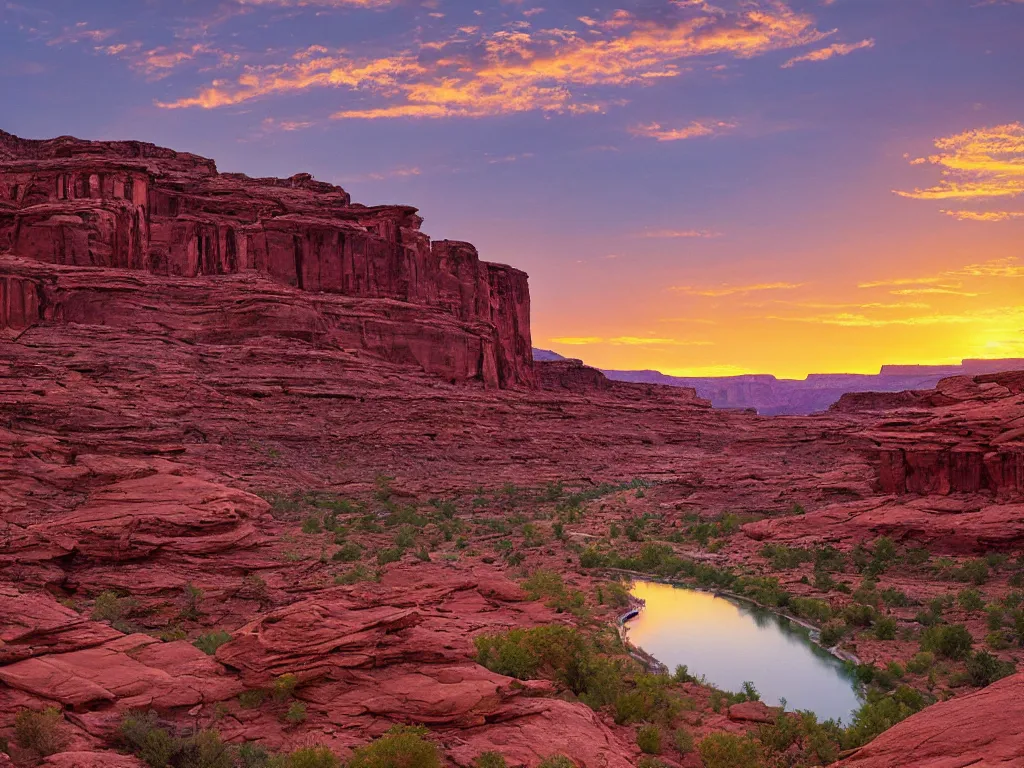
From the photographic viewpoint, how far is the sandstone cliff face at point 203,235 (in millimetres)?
42656

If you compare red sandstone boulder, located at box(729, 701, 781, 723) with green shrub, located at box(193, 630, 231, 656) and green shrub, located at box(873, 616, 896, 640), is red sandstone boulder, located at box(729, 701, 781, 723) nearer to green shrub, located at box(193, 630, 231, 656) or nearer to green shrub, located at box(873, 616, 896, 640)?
green shrub, located at box(873, 616, 896, 640)

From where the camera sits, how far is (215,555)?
742 inches

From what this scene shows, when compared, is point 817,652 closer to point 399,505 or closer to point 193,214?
point 399,505

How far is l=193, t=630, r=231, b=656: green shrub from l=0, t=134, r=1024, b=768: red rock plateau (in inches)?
6.2

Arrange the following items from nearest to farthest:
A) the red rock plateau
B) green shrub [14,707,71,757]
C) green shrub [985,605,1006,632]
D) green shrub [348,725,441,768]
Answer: green shrub [14,707,71,757]
green shrub [348,725,441,768]
the red rock plateau
green shrub [985,605,1006,632]

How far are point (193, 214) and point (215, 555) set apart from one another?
39.6 m

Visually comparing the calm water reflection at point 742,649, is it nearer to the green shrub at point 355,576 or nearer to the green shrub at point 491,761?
the green shrub at point 355,576

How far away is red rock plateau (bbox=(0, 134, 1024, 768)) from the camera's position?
9.94 m

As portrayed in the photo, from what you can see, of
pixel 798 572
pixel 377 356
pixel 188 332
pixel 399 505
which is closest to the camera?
pixel 798 572

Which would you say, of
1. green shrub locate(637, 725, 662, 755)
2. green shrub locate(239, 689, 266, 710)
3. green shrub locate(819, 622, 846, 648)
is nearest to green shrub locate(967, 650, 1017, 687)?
green shrub locate(819, 622, 846, 648)

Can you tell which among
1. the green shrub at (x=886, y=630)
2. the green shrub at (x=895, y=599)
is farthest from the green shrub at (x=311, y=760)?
the green shrub at (x=895, y=599)

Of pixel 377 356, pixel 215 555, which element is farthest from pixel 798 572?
pixel 377 356

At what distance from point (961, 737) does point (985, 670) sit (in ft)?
26.7

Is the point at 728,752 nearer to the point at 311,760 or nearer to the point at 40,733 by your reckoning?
the point at 311,760
